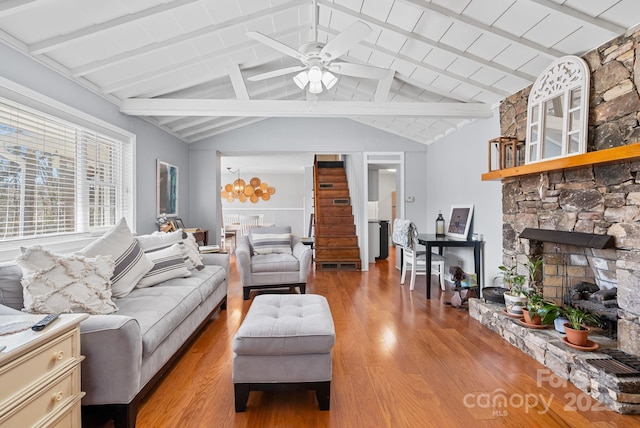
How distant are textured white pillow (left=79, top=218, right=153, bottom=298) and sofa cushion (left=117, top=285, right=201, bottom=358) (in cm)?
10

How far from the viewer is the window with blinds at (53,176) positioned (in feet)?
7.98

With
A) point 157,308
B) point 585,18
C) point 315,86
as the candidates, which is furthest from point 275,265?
point 585,18

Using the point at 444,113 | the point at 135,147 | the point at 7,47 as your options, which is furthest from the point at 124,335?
the point at 444,113

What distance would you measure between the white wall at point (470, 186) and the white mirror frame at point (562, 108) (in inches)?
32.6

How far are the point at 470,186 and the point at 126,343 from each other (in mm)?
4302

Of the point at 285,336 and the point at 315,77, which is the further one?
the point at 315,77

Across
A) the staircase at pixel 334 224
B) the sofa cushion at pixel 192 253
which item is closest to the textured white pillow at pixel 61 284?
the sofa cushion at pixel 192 253

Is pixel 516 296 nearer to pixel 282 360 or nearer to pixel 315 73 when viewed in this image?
pixel 282 360

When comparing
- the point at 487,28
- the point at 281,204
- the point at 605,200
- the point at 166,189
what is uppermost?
the point at 487,28

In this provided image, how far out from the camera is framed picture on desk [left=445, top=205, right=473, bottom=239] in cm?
447

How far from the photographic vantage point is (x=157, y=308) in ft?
7.23

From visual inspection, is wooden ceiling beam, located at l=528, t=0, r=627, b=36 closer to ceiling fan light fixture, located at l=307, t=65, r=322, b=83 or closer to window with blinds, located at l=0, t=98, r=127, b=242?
ceiling fan light fixture, located at l=307, t=65, r=322, b=83

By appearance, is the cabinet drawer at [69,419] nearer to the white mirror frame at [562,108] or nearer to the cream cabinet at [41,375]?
the cream cabinet at [41,375]

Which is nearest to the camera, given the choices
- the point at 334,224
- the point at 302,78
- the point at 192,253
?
the point at 302,78
